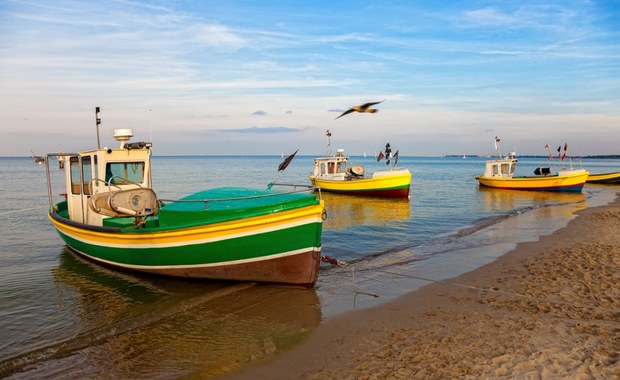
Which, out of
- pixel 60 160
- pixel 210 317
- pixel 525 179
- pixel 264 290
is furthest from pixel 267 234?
pixel 525 179

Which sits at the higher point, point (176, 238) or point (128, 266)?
point (176, 238)

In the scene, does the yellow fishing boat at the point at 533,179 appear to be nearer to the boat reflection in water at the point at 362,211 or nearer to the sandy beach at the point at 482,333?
the boat reflection in water at the point at 362,211

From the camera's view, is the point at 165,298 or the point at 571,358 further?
the point at 165,298

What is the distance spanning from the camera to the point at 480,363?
5.71 meters

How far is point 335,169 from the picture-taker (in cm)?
3609

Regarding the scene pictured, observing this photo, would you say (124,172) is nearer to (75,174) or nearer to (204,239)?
(75,174)

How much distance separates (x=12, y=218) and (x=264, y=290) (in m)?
18.1

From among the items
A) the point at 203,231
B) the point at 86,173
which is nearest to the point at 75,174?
the point at 86,173

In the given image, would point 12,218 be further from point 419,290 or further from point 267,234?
point 419,290

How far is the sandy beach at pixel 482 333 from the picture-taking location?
5621 millimetres

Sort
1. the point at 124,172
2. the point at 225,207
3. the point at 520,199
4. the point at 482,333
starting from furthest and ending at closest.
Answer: the point at 520,199 < the point at 124,172 < the point at 225,207 < the point at 482,333

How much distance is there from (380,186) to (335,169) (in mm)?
6097

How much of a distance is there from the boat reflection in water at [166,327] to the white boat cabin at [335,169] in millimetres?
24907

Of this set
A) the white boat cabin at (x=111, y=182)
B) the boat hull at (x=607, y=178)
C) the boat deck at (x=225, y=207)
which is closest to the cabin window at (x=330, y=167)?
the white boat cabin at (x=111, y=182)
